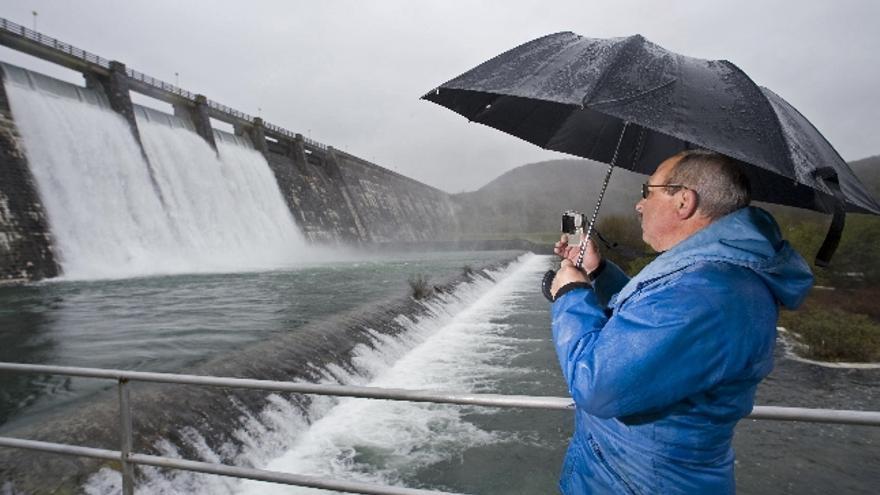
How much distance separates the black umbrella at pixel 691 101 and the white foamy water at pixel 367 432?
4.30 metres

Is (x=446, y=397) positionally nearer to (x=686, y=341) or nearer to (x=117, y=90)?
(x=686, y=341)

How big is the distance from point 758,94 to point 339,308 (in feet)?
38.7

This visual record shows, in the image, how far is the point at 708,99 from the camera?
173 centimetres

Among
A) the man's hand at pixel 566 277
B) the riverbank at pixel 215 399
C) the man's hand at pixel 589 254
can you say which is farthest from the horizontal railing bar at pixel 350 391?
the riverbank at pixel 215 399

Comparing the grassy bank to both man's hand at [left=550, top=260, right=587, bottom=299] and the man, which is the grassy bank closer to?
the man

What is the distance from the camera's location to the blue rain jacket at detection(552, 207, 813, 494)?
1169mm

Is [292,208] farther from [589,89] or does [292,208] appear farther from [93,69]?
[589,89]

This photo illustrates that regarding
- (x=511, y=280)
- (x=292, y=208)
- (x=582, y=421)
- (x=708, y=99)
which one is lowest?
(x=511, y=280)

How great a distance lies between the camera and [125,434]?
89.9 inches

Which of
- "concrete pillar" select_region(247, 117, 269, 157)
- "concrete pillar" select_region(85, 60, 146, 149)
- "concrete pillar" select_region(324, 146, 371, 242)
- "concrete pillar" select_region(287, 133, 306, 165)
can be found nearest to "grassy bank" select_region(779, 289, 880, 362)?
"concrete pillar" select_region(85, 60, 146, 149)

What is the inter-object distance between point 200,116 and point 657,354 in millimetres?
34142

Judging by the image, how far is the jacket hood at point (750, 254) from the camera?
124 cm

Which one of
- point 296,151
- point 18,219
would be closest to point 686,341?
point 18,219

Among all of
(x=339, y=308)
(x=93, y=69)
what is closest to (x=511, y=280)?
(x=339, y=308)
